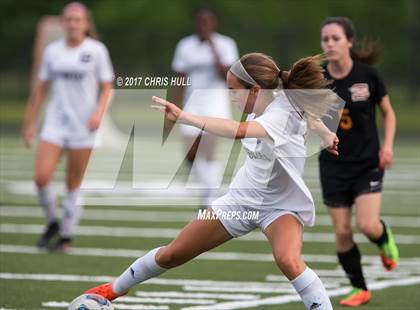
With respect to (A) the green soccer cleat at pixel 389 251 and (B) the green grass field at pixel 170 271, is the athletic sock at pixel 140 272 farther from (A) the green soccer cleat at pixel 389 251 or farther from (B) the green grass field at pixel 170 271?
(A) the green soccer cleat at pixel 389 251

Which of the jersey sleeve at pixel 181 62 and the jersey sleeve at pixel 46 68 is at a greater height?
the jersey sleeve at pixel 46 68

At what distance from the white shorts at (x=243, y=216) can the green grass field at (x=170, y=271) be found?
1440 millimetres

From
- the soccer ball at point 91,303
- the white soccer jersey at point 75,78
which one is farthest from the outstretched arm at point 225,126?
the white soccer jersey at point 75,78

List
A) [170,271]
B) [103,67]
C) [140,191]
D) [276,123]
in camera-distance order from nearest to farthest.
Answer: [276,123] → [170,271] → [103,67] → [140,191]

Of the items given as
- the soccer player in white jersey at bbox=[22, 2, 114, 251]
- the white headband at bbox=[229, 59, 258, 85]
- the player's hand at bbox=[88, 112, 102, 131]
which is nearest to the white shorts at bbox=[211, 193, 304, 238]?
the white headband at bbox=[229, 59, 258, 85]

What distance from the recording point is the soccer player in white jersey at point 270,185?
6422mm

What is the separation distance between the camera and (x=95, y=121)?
35.5ft

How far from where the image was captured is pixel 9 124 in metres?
33.0

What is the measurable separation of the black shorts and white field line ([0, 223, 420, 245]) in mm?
3350

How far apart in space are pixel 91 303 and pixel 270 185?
4.21 ft

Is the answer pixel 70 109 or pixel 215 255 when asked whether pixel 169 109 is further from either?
pixel 70 109

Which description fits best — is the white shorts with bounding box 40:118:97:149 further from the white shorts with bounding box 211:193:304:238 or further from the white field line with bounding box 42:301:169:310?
the white shorts with bounding box 211:193:304:238

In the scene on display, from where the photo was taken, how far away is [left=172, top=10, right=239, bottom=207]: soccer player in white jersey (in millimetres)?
13125

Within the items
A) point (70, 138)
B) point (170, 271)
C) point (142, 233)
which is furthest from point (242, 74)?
point (142, 233)
